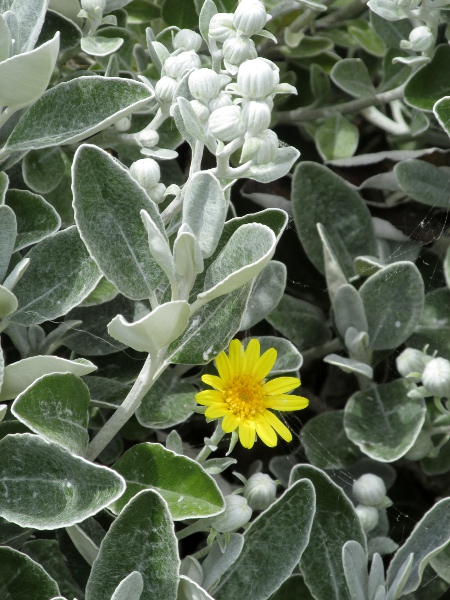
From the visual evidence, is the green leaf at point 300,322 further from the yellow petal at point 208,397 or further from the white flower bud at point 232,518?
the white flower bud at point 232,518

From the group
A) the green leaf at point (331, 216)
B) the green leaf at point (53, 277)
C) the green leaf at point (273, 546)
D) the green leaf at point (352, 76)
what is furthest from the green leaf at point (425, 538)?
the green leaf at point (352, 76)

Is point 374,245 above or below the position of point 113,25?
below

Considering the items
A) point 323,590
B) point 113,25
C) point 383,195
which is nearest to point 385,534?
point 323,590

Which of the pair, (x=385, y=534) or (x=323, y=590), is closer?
(x=323, y=590)

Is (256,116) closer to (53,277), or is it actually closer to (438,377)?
(53,277)

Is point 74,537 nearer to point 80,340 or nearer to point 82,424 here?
point 82,424

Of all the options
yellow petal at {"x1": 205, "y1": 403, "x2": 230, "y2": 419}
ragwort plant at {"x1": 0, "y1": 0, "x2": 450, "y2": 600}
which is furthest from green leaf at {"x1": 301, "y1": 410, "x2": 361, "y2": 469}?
yellow petal at {"x1": 205, "y1": 403, "x2": 230, "y2": 419}

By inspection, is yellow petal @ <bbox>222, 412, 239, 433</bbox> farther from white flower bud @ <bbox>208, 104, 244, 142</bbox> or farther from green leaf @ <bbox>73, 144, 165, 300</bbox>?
white flower bud @ <bbox>208, 104, 244, 142</bbox>
